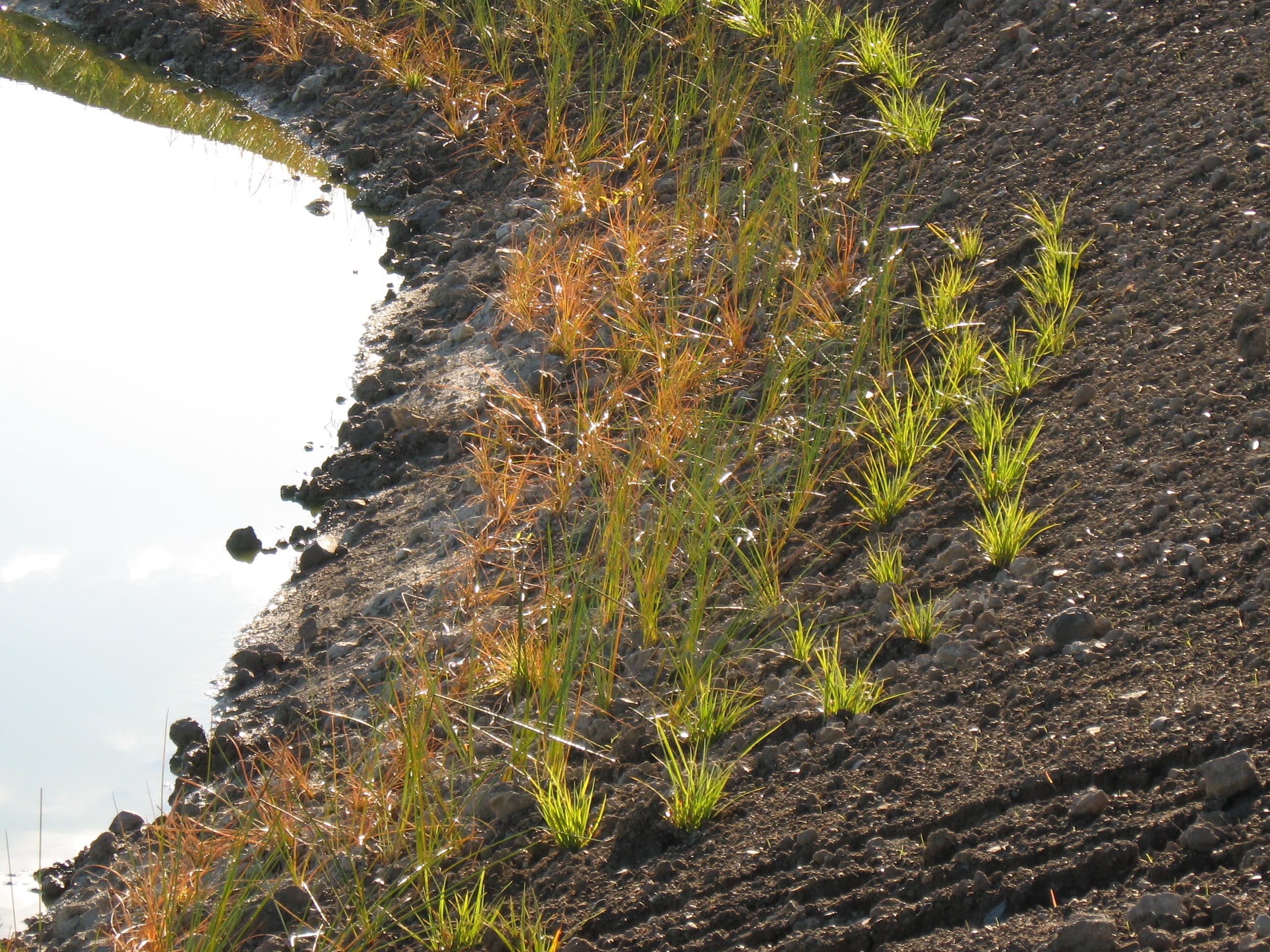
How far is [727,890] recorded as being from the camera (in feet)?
5.94

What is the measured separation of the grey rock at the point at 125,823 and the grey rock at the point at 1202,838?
2100 mm

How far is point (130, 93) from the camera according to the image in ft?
20.3

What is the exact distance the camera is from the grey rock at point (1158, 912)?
1438 millimetres

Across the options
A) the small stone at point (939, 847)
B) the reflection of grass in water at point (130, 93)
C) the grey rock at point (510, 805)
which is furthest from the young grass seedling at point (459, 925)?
the reflection of grass in water at point (130, 93)

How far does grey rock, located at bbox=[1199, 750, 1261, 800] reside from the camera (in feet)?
5.17

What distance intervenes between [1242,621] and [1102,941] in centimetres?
70

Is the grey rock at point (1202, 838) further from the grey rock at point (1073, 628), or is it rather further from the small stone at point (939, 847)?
the grey rock at point (1073, 628)

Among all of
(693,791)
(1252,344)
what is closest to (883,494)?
(1252,344)

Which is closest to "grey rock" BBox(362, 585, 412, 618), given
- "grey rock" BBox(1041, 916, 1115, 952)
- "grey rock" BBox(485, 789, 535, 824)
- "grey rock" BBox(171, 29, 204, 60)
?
"grey rock" BBox(485, 789, 535, 824)

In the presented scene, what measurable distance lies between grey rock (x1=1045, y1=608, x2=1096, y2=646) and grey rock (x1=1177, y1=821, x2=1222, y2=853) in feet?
1.66

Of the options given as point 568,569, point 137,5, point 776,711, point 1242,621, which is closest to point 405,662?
point 568,569

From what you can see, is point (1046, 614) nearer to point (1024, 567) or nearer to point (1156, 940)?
point (1024, 567)

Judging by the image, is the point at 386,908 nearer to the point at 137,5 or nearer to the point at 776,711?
the point at 776,711

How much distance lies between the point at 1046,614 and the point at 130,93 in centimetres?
568
